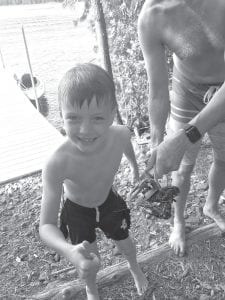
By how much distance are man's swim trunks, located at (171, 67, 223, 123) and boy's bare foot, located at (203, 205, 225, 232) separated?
3.81ft

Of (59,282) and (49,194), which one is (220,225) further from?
(49,194)

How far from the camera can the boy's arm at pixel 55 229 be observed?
162 cm

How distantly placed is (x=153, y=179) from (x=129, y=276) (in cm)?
111

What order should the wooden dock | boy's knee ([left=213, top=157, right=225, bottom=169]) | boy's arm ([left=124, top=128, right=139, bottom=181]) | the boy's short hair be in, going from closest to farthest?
the boy's short hair
boy's arm ([left=124, top=128, right=139, bottom=181])
boy's knee ([left=213, top=157, right=225, bottom=169])
the wooden dock

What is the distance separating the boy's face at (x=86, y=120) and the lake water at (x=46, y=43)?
8.51 meters

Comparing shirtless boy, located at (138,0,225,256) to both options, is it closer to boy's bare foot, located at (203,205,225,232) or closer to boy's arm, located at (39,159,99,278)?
boy's bare foot, located at (203,205,225,232)

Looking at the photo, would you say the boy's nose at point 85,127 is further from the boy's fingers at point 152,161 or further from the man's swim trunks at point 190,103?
the man's swim trunks at point 190,103

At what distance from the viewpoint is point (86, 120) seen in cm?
190

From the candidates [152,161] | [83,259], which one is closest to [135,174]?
[152,161]

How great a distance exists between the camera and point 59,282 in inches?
117

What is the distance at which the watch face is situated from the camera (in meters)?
2.22

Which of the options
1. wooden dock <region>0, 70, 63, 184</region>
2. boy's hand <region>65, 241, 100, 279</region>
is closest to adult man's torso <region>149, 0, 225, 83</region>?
boy's hand <region>65, 241, 100, 279</region>

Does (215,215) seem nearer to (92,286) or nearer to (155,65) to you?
(92,286)

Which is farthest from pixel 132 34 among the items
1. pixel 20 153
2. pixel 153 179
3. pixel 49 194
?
pixel 49 194
